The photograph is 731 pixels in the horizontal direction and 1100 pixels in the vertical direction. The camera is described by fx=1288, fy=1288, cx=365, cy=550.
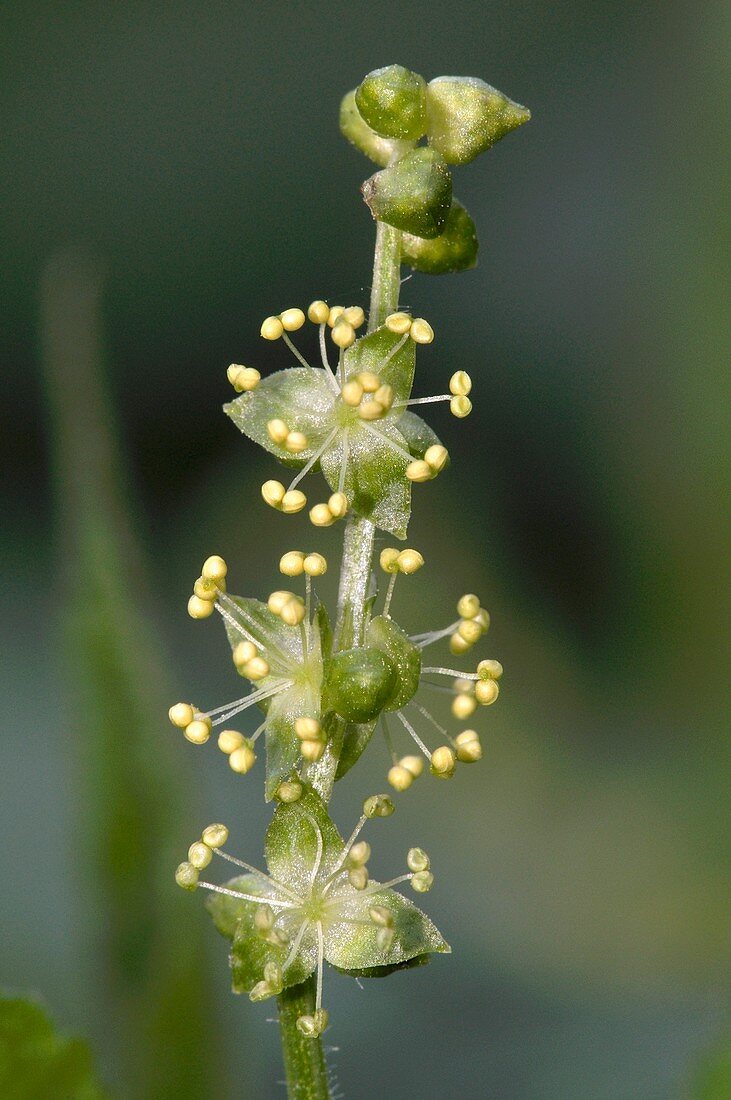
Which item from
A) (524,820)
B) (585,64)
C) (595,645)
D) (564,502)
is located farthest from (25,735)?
(585,64)

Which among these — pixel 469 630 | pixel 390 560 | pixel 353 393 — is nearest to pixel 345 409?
pixel 353 393

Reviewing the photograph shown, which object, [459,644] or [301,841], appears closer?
[301,841]

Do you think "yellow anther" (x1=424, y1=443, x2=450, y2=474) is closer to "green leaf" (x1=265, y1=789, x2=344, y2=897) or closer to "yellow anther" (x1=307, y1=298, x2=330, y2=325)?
"yellow anther" (x1=307, y1=298, x2=330, y2=325)

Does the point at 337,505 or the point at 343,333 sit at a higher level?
the point at 343,333

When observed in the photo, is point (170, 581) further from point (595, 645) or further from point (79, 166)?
point (79, 166)

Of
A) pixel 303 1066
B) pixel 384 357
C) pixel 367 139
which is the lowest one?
pixel 303 1066

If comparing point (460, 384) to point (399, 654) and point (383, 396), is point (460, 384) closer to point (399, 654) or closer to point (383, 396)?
point (383, 396)
